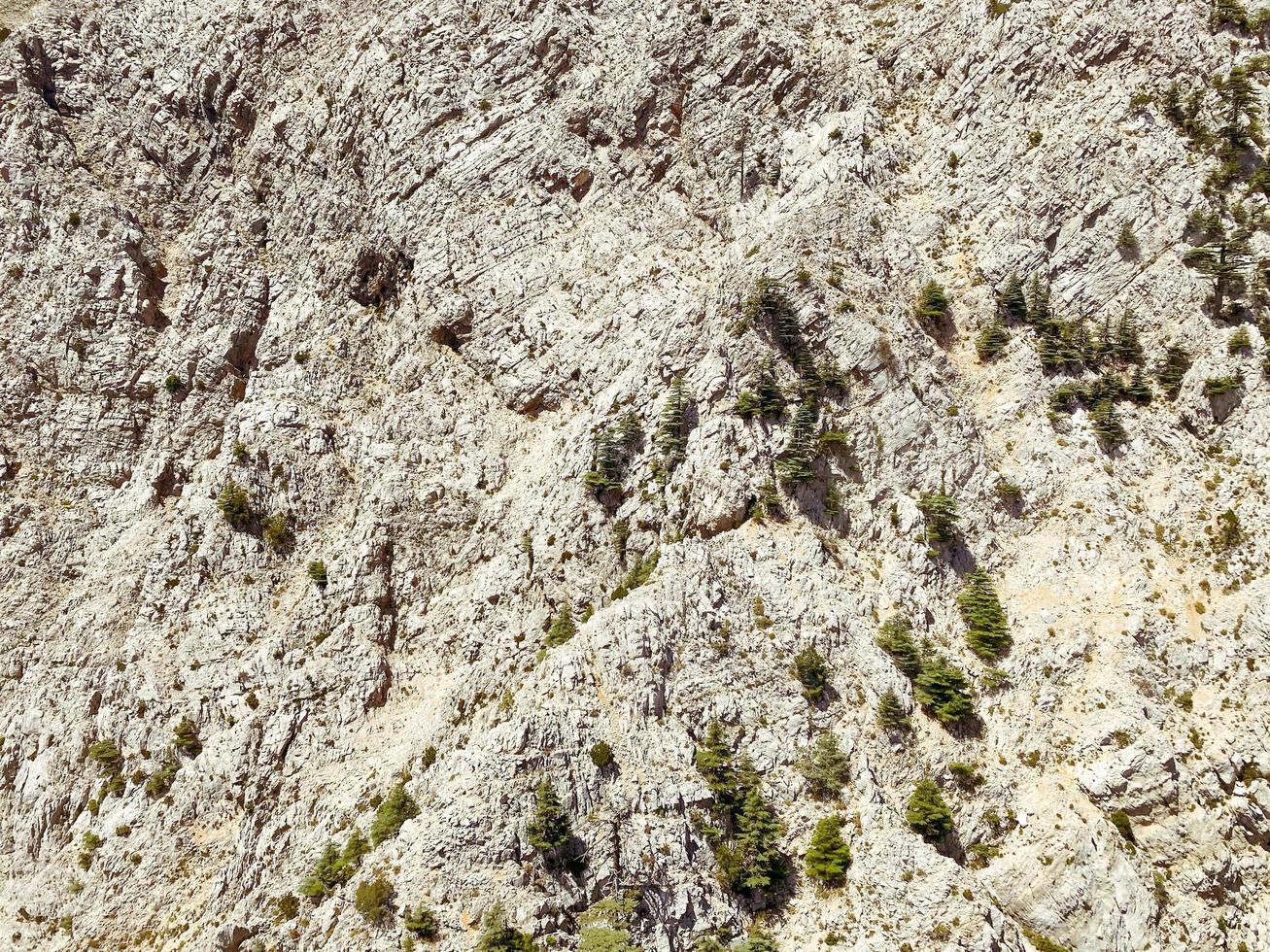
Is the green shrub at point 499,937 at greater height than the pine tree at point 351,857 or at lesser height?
lesser

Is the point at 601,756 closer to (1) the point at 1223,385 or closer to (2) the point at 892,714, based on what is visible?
(2) the point at 892,714

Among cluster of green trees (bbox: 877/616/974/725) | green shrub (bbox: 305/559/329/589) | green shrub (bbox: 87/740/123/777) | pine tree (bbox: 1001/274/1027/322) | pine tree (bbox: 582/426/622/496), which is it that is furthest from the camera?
pine tree (bbox: 1001/274/1027/322)

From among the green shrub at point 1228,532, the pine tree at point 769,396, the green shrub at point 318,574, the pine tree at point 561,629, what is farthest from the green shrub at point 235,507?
the green shrub at point 1228,532

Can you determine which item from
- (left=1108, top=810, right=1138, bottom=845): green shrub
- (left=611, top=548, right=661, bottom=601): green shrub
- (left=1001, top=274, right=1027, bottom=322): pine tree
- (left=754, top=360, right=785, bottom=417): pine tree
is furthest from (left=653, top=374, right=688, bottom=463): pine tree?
(left=1108, top=810, right=1138, bottom=845): green shrub

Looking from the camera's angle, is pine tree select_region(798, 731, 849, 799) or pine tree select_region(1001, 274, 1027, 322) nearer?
pine tree select_region(798, 731, 849, 799)

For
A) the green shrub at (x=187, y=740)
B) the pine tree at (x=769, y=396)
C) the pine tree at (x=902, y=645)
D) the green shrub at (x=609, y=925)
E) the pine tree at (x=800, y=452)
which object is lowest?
the pine tree at (x=902, y=645)

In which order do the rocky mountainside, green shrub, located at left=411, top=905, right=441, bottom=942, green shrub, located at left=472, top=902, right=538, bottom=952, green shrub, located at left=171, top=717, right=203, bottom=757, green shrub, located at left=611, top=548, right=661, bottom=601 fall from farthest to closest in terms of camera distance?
1. green shrub, located at left=611, top=548, right=661, bottom=601
2. green shrub, located at left=171, top=717, right=203, bottom=757
3. the rocky mountainside
4. green shrub, located at left=411, top=905, right=441, bottom=942
5. green shrub, located at left=472, top=902, right=538, bottom=952

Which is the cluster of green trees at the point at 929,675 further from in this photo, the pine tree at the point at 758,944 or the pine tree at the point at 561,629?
the pine tree at the point at 561,629

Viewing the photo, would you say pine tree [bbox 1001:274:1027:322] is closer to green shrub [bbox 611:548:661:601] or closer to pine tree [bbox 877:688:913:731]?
pine tree [bbox 877:688:913:731]
